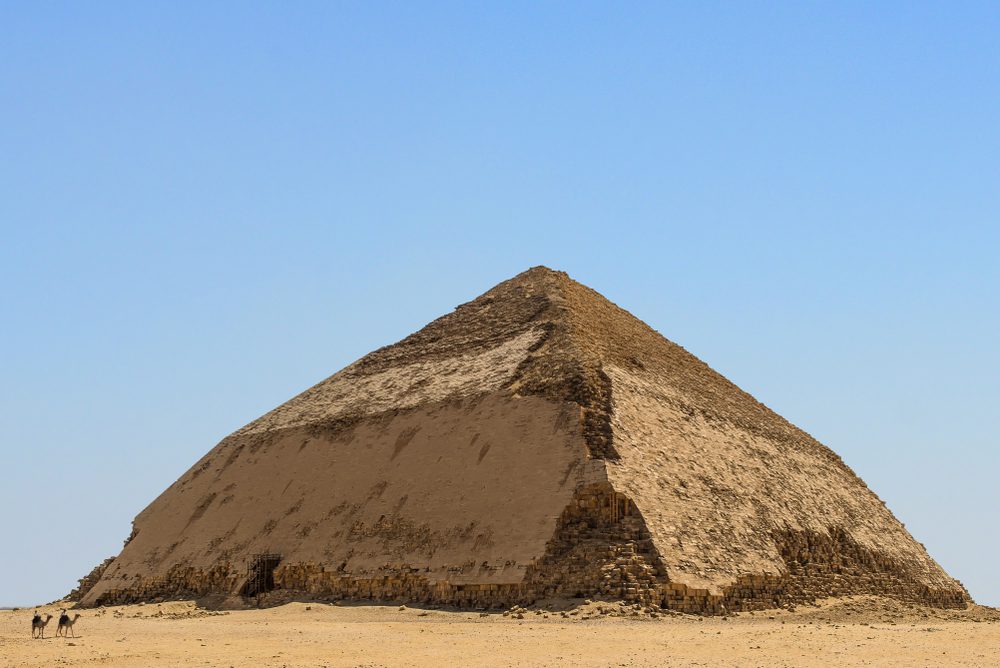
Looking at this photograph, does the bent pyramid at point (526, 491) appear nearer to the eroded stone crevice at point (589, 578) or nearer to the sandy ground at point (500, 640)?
the eroded stone crevice at point (589, 578)

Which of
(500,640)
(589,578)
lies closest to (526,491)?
(589,578)

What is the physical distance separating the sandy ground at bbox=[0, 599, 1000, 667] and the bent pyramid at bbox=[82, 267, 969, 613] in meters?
1.30

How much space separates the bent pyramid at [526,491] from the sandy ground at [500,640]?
1305 millimetres

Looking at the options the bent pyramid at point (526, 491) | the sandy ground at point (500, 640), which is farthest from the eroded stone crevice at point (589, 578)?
the sandy ground at point (500, 640)

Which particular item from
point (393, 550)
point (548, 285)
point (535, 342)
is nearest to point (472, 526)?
point (393, 550)

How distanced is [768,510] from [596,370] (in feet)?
22.8

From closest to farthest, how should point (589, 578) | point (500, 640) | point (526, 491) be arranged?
point (500, 640) → point (589, 578) → point (526, 491)

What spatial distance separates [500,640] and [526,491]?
7.48 metres

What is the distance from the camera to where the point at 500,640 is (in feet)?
77.1

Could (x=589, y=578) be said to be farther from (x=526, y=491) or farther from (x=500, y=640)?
(x=500, y=640)

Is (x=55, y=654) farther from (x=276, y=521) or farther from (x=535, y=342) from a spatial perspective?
(x=535, y=342)

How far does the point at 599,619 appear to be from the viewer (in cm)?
2622

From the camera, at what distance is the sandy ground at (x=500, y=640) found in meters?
21.2

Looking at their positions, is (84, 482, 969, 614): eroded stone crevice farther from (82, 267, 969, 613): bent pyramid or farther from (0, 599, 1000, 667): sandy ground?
(0, 599, 1000, 667): sandy ground
